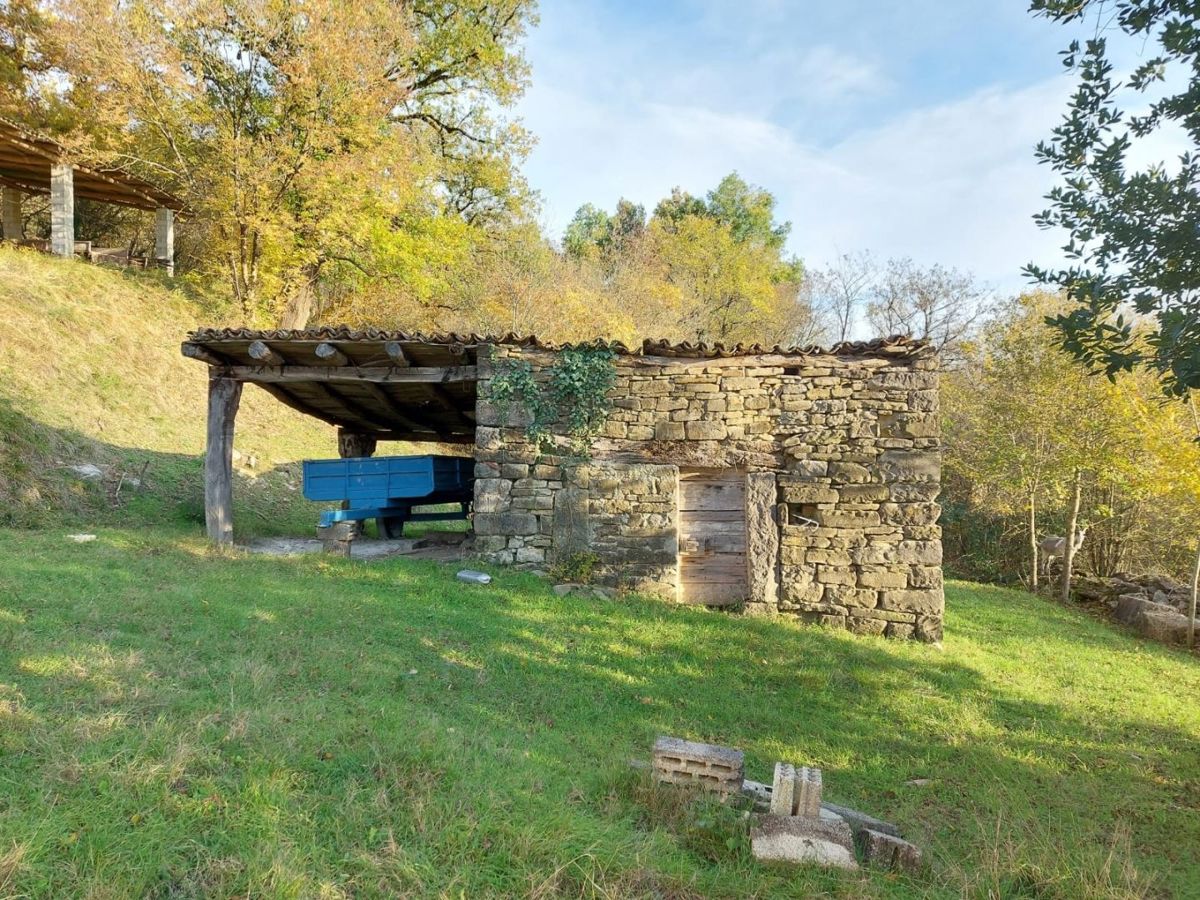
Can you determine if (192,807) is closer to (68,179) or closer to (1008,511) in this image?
(1008,511)

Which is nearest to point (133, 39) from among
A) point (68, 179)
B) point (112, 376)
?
point (68, 179)

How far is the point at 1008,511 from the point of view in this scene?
13141mm

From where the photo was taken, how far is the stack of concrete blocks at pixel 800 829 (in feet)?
9.31

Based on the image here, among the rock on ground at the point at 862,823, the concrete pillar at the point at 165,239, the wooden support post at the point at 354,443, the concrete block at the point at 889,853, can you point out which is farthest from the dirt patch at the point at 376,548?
the concrete pillar at the point at 165,239

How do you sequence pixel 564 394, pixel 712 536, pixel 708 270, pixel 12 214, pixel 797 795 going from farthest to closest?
pixel 708 270 < pixel 12 214 < pixel 564 394 < pixel 712 536 < pixel 797 795

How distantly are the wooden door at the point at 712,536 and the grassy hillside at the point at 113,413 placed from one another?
7003 mm

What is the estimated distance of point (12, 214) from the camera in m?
17.0

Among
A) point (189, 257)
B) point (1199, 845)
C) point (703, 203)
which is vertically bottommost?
point (1199, 845)

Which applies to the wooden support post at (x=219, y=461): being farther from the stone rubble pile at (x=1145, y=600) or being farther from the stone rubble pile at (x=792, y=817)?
the stone rubble pile at (x=1145, y=600)

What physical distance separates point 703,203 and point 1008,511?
23891 mm

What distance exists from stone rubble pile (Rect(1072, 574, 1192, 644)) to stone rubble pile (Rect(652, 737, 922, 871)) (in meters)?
9.54

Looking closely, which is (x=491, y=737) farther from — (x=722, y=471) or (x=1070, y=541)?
(x=1070, y=541)

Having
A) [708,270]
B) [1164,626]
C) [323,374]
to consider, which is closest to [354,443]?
[323,374]

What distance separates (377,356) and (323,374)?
826 mm
